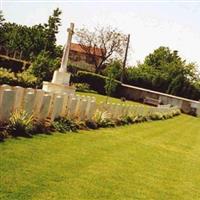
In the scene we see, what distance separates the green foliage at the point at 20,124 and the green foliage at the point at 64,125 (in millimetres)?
1593

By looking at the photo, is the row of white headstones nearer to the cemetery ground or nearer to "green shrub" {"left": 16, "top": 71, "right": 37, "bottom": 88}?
the cemetery ground

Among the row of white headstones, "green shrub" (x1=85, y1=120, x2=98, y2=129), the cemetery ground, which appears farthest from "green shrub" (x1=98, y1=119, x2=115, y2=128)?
the cemetery ground

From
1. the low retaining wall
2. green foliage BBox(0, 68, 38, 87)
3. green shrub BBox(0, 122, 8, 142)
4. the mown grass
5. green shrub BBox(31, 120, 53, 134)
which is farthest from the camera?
the low retaining wall

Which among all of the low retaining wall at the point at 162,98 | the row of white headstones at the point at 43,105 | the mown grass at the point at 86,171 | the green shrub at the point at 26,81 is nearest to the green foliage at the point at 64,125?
the row of white headstones at the point at 43,105

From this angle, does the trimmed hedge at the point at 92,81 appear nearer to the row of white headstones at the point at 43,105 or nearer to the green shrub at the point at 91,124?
the row of white headstones at the point at 43,105

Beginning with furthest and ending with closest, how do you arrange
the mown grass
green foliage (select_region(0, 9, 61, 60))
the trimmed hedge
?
green foliage (select_region(0, 9, 61, 60)) < the trimmed hedge < the mown grass

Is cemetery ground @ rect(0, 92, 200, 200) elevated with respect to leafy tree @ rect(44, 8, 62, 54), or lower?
lower

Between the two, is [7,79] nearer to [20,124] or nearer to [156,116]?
[156,116]

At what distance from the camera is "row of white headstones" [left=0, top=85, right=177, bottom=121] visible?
1008 centimetres

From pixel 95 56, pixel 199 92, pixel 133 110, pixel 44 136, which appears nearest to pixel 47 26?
pixel 95 56

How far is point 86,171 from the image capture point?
8195 mm

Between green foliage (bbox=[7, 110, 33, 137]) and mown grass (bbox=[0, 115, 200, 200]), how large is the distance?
391mm

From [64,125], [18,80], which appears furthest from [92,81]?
[64,125]

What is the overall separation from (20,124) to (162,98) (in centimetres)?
4533
